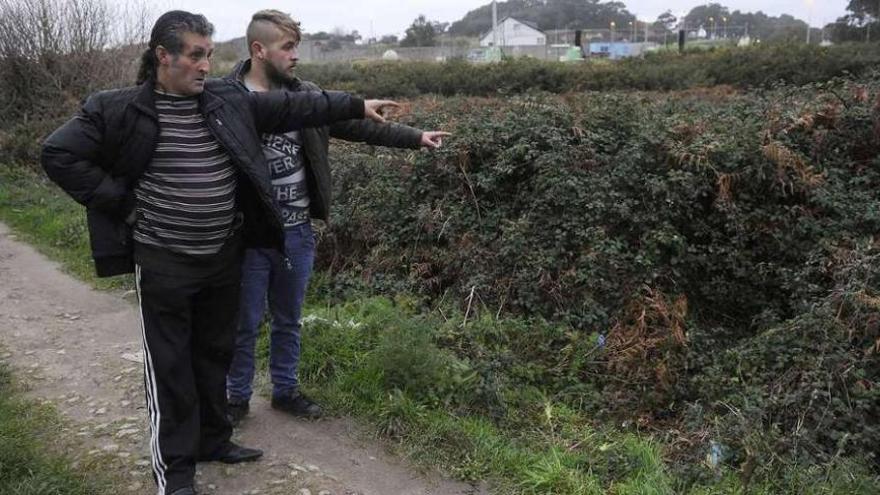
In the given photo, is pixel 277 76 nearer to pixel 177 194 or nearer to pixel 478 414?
pixel 177 194

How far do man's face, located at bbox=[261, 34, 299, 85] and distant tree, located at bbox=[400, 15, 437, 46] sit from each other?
62.7 metres

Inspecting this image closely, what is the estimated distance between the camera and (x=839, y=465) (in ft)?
12.3

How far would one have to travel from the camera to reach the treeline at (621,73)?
18.4 m

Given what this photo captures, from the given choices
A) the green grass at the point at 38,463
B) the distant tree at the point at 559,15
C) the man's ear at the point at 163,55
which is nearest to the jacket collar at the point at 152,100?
the man's ear at the point at 163,55

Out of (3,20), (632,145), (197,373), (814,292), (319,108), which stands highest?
(3,20)

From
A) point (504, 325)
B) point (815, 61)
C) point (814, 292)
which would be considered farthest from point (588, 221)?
point (815, 61)

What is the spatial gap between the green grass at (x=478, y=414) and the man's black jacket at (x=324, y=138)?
1074 millimetres

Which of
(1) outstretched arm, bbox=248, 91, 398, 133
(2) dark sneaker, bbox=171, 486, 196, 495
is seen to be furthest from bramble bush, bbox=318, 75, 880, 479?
(1) outstretched arm, bbox=248, 91, 398, 133

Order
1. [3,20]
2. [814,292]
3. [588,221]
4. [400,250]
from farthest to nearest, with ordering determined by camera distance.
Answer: [3,20]
[400,250]
[588,221]
[814,292]

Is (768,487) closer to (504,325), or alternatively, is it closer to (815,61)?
(504,325)

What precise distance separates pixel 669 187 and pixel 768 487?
2.95 m

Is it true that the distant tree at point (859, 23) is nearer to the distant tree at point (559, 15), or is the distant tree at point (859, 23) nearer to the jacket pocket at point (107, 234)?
the jacket pocket at point (107, 234)

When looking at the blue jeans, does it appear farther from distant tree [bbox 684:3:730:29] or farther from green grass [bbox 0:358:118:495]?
distant tree [bbox 684:3:730:29]

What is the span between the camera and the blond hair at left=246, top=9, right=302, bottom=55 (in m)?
3.69
